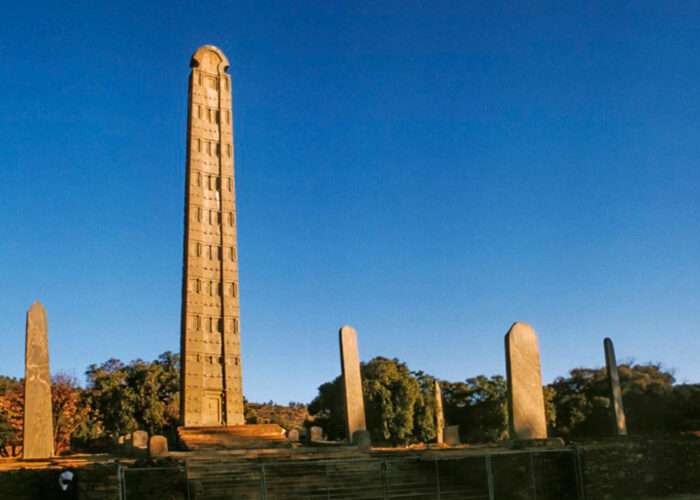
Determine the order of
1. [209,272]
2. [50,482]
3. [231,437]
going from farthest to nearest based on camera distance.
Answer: [209,272]
[231,437]
[50,482]

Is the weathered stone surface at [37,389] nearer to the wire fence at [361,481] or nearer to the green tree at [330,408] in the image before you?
the wire fence at [361,481]

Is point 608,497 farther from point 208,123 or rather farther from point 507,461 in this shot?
point 208,123

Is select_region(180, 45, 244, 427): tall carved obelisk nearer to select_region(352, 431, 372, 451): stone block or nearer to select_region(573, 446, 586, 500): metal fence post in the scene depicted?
Result: select_region(352, 431, 372, 451): stone block

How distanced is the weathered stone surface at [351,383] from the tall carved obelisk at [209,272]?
6122 mm

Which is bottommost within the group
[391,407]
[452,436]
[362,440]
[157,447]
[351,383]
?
[452,436]

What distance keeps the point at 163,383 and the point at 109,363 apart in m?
5.88

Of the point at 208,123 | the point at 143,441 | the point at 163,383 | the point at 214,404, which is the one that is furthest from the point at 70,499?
the point at 163,383

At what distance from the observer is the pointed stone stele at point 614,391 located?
23828 millimetres

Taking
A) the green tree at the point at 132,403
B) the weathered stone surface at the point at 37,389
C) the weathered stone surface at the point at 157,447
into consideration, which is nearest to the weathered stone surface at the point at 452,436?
the weathered stone surface at the point at 157,447

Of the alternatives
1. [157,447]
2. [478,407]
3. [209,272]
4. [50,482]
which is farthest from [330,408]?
[50,482]

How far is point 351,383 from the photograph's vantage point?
22172mm

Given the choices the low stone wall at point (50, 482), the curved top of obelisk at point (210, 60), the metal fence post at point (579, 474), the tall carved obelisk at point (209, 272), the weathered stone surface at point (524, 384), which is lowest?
the metal fence post at point (579, 474)

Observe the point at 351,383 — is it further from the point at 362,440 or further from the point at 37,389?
the point at 37,389

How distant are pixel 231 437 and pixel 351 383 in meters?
4.30
